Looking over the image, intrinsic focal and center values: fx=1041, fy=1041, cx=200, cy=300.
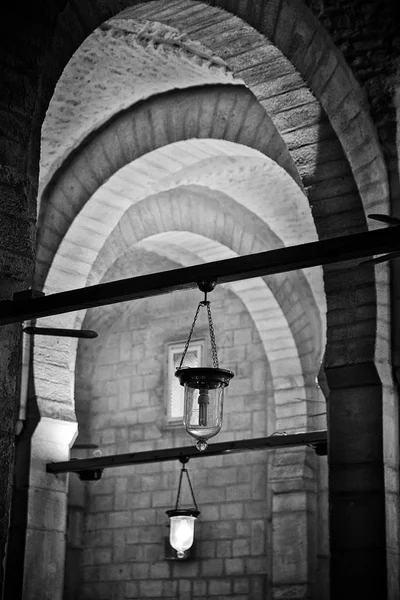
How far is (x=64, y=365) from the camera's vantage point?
9.21 meters

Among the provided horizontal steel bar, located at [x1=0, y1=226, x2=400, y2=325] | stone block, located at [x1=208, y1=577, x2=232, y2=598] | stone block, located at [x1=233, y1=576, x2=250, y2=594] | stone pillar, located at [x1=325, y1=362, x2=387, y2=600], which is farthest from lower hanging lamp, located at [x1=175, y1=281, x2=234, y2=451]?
stone block, located at [x1=208, y1=577, x2=232, y2=598]

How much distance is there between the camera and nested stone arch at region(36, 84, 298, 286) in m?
8.78

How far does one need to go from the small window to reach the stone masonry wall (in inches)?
4.3

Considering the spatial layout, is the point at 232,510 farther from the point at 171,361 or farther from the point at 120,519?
the point at 171,361

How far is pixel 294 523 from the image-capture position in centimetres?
1148

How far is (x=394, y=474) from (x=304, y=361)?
18.7 ft

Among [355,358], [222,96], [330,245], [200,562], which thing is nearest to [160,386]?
[200,562]

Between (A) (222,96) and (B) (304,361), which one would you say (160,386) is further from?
(A) (222,96)

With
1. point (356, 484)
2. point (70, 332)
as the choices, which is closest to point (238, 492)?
point (70, 332)

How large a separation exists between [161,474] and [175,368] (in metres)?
1.38

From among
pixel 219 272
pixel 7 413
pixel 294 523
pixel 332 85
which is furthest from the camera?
pixel 294 523

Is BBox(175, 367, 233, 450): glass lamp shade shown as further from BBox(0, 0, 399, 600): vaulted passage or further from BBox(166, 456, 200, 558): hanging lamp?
BBox(166, 456, 200, 558): hanging lamp

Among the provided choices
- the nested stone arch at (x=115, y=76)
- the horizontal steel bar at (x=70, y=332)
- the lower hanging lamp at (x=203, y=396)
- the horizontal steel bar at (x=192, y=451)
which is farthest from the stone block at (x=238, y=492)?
the lower hanging lamp at (x=203, y=396)

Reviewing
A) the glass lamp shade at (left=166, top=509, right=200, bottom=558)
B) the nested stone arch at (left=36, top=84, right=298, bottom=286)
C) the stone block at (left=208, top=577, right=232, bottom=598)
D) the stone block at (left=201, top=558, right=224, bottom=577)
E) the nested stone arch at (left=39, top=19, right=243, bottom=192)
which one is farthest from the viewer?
the stone block at (left=201, top=558, right=224, bottom=577)
